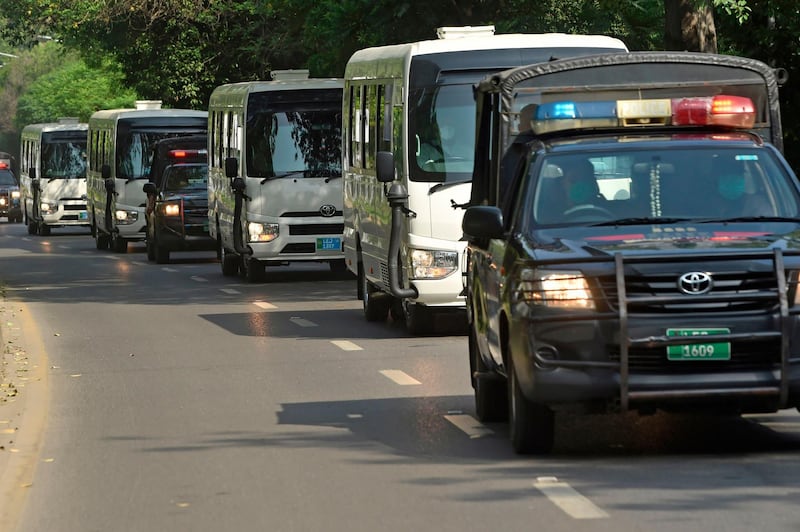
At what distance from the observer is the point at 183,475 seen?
32.4 feet

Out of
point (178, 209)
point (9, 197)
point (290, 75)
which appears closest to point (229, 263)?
point (290, 75)

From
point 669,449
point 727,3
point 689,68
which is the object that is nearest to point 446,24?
point 727,3

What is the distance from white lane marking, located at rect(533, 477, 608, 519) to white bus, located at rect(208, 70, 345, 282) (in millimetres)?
17568

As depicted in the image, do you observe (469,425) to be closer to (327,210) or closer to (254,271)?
(327,210)

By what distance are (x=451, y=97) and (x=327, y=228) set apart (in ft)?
29.7

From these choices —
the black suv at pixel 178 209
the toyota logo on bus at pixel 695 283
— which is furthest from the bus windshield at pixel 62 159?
the toyota logo on bus at pixel 695 283

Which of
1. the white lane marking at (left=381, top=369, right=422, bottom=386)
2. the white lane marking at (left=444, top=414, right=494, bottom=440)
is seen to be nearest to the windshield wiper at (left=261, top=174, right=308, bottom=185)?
the white lane marking at (left=381, top=369, right=422, bottom=386)

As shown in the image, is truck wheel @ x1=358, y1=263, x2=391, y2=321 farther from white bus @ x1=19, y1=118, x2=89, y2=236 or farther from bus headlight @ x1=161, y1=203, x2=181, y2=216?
white bus @ x1=19, y1=118, x2=89, y2=236

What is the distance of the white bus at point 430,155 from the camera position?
17.5m

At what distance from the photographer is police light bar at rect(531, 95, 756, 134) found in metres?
11.1

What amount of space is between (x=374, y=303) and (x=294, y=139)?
25.1 ft

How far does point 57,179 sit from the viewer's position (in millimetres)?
52438

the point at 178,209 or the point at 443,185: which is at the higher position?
the point at 443,185

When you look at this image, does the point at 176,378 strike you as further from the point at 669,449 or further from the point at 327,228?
the point at 327,228
